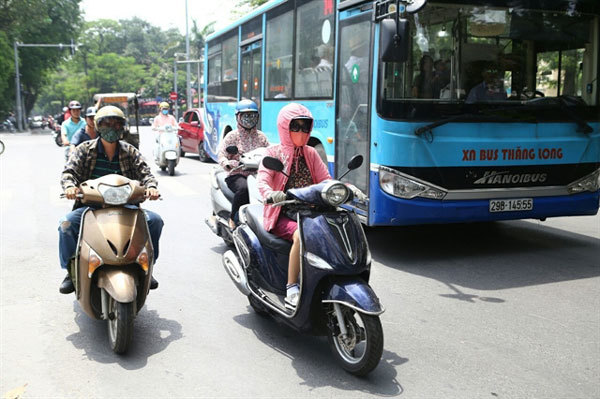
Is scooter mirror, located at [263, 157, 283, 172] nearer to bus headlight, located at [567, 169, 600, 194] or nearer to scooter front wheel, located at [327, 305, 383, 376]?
scooter front wheel, located at [327, 305, 383, 376]

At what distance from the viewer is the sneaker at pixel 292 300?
14.2ft

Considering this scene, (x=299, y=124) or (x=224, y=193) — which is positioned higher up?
(x=299, y=124)

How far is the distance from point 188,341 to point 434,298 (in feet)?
7.49

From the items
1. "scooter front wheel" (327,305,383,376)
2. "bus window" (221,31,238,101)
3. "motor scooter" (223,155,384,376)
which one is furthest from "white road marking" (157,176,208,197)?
"scooter front wheel" (327,305,383,376)

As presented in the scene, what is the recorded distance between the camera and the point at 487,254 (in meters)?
7.58

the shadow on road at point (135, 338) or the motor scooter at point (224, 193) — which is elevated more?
the motor scooter at point (224, 193)

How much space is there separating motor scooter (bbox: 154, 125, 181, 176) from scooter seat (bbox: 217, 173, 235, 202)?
835cm

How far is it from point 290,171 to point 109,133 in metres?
1.40

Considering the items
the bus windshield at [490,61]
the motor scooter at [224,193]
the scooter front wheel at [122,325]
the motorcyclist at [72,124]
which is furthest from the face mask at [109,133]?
the motorcyclist at [72,124]

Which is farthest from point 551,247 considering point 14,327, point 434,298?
point 14,327

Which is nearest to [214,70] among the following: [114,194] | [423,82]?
[423,82]

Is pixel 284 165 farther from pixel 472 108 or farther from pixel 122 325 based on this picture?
pixel 472 108

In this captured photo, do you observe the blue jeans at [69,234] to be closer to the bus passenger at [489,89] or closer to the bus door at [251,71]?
the bus passenger at [489,89]

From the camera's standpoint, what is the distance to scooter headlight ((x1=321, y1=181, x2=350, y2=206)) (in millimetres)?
4105
